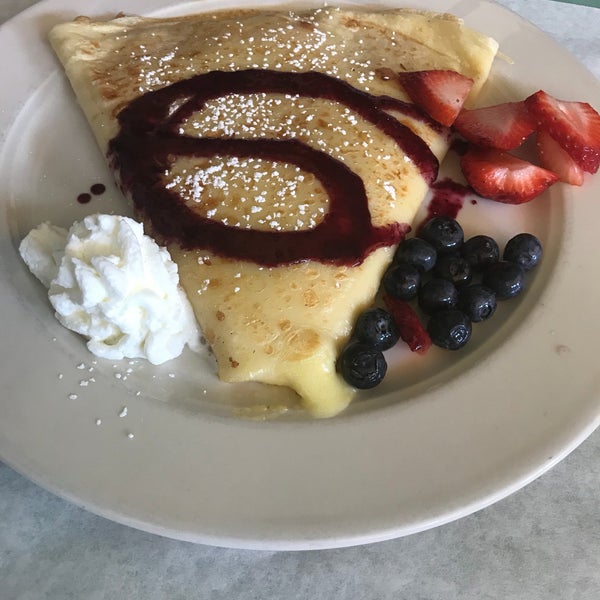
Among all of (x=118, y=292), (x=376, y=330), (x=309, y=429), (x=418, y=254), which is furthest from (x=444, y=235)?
(x=118, y=292)

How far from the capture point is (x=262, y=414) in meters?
1.53

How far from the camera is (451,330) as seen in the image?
1605 mm

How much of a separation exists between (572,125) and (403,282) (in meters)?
0.74

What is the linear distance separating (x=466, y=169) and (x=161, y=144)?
88cm

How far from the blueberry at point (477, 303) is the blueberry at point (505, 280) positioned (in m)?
0.03

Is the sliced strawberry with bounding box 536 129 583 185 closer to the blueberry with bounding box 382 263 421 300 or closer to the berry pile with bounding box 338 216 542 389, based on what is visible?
the berry pile with bounding box 338 216 542 389

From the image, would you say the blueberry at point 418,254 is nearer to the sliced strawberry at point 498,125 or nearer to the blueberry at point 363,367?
the blueberry at point 363,367

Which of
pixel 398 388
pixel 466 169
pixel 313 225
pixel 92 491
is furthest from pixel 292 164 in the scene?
pixel 92 491

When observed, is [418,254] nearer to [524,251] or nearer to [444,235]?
[444,235]

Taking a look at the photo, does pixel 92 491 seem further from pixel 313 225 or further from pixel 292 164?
pixel 292 164

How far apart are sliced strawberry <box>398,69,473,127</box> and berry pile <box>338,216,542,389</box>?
0.37 m

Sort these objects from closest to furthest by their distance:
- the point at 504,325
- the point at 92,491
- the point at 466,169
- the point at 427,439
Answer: the point at 92,491
the point at 427,439
the point at 504,325
the point at 466,169

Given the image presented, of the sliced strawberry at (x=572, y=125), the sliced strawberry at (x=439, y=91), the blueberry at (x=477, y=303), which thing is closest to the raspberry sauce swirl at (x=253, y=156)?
the sliced strawberry at (x=439, y=91)

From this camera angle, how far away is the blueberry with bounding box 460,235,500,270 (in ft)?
5.79
